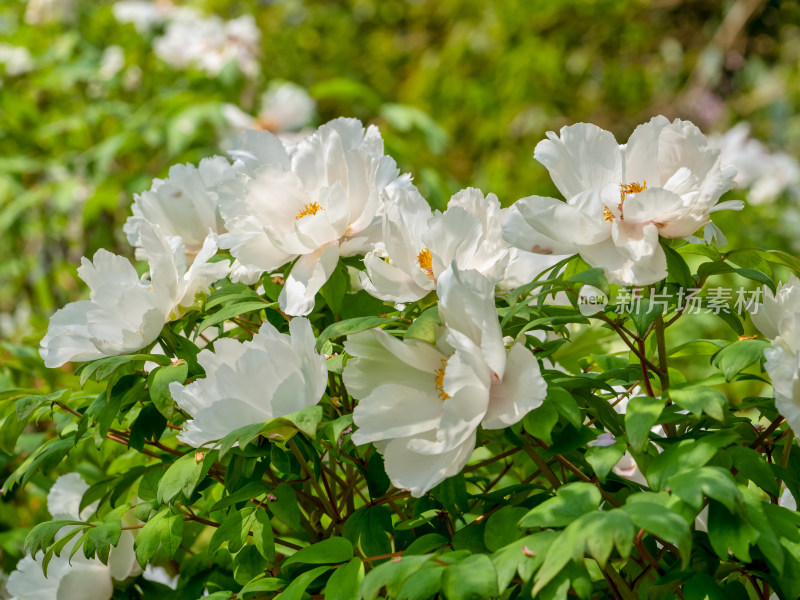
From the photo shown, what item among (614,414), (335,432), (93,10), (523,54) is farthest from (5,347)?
(523,54)

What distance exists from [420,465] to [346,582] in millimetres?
111

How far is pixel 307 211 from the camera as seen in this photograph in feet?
2.96

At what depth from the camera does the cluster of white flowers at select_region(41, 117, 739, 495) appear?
69 cm

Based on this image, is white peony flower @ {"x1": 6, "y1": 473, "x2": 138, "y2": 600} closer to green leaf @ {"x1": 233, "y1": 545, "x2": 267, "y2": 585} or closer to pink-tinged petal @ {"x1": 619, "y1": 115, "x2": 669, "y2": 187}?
green leaf @ {"x1": 233, "y1": 545, "x2": 267, "y2": 585}

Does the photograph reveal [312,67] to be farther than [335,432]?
Yes

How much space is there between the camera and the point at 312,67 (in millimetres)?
5941

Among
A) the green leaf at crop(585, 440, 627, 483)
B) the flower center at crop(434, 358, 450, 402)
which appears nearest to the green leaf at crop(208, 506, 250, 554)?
the flower center at crop(434, 358, 450, 402)

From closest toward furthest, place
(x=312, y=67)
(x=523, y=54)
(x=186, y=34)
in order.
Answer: (x=186, y=34) < (x=523, y=54) < (x=312, y=67)

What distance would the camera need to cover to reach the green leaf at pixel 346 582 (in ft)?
2.27

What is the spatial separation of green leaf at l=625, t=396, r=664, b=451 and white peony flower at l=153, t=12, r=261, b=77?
100 inches

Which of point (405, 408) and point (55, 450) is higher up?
point (405, 408)

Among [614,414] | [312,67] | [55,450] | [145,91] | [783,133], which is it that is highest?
[614,414]

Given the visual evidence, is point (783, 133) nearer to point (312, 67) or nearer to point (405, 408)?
point (312, 67)

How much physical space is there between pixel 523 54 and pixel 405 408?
16.5 feet
